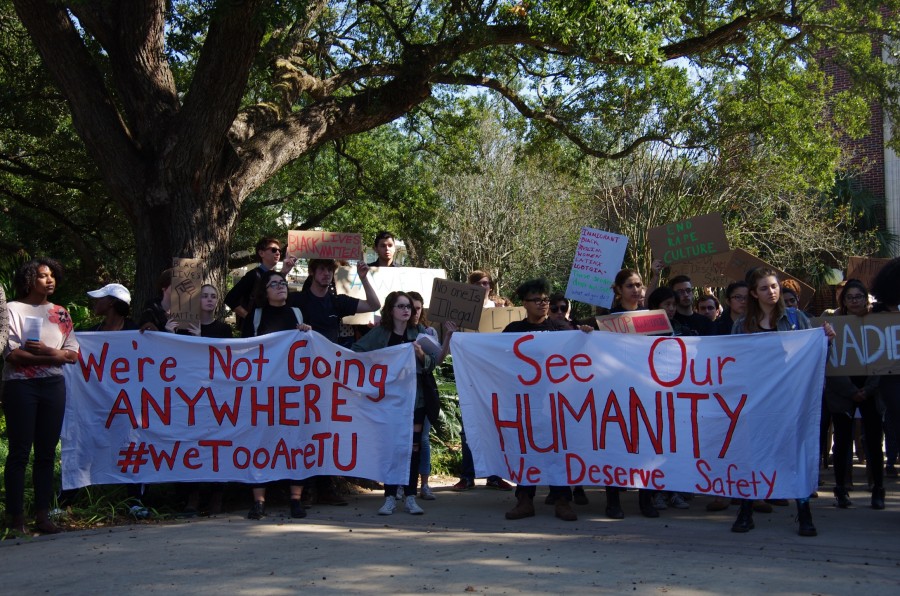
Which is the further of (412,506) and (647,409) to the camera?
(412,506)

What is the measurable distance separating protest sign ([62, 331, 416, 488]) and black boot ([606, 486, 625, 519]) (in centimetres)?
151

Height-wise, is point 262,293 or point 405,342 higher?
point 262,293

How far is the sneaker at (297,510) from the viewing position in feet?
23.0

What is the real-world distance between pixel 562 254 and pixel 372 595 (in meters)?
30.9

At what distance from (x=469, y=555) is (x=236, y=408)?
2.47m

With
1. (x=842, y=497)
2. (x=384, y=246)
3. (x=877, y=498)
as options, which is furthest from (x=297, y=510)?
(x=877, y=498)

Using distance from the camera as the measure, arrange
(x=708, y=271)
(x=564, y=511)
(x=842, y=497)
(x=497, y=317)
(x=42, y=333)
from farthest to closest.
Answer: (x=497, y=317), (x=708, y=271), (x=842, y=497), (x=564, y=511), (x=42, y=333)

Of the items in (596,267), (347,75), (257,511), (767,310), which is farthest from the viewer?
(347,75)

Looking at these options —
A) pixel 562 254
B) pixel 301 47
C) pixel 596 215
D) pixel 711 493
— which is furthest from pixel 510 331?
pixel 562 254

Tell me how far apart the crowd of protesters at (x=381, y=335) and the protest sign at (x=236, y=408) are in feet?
0.57

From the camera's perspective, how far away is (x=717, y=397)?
260 inches

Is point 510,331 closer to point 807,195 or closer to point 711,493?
point 711,493

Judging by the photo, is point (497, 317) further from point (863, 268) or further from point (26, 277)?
point (26, 277)

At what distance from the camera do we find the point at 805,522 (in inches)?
244
